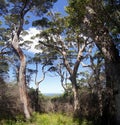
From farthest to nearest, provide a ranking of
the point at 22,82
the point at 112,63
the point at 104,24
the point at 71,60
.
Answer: the point at 71,60
the point at 22,82
the point at 104,24
the point at 112,63

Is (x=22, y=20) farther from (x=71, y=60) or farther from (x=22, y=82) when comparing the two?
(x=71, y=60)

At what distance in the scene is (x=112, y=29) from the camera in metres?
12.4

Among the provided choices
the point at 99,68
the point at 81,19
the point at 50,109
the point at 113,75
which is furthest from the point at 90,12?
the point at 50,109

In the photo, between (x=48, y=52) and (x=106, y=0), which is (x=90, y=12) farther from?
(x=48, y=52)

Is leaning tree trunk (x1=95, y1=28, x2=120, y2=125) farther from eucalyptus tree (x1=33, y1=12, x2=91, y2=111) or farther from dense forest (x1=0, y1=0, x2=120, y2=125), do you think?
eucalyptus tree (x1=33, y1=12, x2=91, y2=111)

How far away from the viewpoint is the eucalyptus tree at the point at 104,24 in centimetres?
1023

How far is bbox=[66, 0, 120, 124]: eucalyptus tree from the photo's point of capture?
10234 millimetres

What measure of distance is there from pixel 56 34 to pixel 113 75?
13.7 metres

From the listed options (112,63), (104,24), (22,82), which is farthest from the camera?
(22,82)

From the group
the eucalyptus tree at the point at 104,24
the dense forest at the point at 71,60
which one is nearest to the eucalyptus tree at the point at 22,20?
the dense forest at the point at 71,60

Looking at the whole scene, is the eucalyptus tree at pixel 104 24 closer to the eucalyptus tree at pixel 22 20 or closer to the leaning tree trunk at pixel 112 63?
the leaning tree trunk at pixel 112 63

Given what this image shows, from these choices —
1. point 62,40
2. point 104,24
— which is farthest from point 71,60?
point 104,24

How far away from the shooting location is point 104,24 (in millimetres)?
11484

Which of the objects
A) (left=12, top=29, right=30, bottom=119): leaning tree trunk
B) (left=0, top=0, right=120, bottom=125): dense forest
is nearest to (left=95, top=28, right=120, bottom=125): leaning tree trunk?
(left=0, top=0, right=120, bottom=125): dense forest
